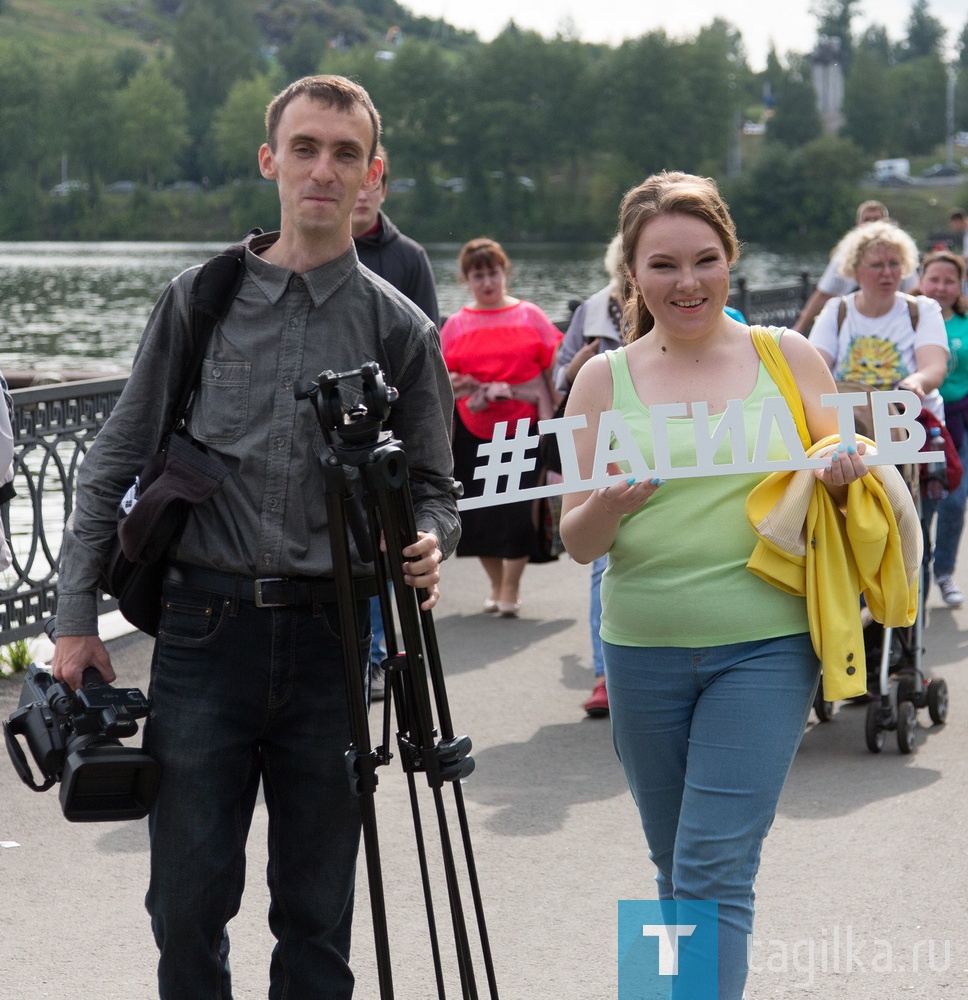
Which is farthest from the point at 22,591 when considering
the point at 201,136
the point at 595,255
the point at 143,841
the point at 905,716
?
the point at 201,136

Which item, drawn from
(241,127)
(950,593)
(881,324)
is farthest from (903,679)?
(241,127)

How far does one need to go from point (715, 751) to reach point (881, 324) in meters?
4.13

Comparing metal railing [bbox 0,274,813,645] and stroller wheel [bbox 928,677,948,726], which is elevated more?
metal railing [bbox 0,274,813,645]

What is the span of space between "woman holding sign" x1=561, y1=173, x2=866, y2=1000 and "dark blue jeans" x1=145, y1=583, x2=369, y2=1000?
584 mm

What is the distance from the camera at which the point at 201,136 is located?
448 ft

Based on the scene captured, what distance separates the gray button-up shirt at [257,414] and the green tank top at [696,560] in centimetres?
42

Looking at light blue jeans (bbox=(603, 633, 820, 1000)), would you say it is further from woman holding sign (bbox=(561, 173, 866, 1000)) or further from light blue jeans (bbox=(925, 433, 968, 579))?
light blue jeans (bbox=(925, 433, 968, 579))

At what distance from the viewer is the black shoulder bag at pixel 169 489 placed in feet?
9.30

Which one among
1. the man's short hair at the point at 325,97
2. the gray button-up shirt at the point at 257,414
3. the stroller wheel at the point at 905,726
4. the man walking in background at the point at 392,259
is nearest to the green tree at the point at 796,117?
the man walking in background at the point at 392,259

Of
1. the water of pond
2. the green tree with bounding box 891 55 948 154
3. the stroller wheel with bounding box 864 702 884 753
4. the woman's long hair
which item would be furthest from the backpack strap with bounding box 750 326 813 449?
the green tree with bounding box 891 55 948 154

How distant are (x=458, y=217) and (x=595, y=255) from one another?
23323mm

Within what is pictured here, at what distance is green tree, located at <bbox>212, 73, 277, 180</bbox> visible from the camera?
400ft

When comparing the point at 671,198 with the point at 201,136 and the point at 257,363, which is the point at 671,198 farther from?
the point at 201,136

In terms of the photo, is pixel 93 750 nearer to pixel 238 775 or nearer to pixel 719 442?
pixel 238 775
